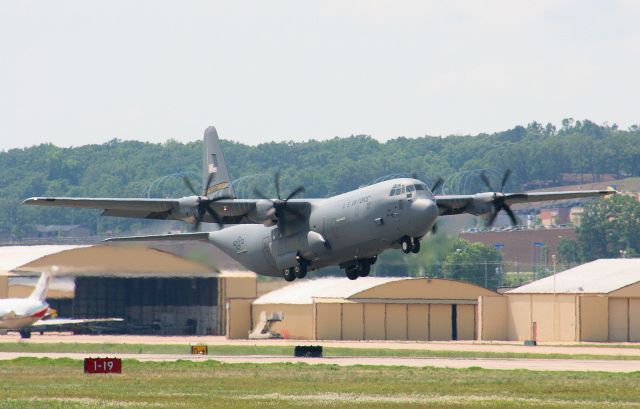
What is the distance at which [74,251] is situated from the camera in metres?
102

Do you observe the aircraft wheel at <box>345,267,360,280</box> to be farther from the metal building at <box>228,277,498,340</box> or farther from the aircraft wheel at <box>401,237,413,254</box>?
the metal building at <box>228,277,498,340</box>

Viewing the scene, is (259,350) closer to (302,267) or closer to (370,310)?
(370,310)

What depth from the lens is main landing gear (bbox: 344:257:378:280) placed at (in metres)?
66.0

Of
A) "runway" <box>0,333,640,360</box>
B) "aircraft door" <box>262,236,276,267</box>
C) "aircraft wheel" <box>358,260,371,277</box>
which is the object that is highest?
"aircraft door" <box>262,236,276,267</box>

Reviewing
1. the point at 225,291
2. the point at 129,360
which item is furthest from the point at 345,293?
the point at 129,360

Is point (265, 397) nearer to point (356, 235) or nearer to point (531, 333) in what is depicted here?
point (356, 235)

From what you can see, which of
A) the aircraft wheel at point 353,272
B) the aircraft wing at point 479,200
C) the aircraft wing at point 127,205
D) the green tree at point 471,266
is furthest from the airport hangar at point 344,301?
the green tree at point 471,266

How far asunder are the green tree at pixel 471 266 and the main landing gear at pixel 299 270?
93036mm

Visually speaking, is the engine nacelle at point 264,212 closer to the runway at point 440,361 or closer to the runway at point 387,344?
the runway at point 440,361

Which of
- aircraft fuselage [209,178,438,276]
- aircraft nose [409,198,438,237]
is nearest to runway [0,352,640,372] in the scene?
aircraft fuselage [209,178,438,276]

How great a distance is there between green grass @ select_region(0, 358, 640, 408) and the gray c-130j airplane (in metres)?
5.95

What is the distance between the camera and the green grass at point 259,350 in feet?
258

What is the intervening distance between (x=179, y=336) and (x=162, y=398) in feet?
205

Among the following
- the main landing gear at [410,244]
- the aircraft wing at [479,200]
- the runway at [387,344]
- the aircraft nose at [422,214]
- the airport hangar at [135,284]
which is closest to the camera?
the aircraft nose at [422,214]
